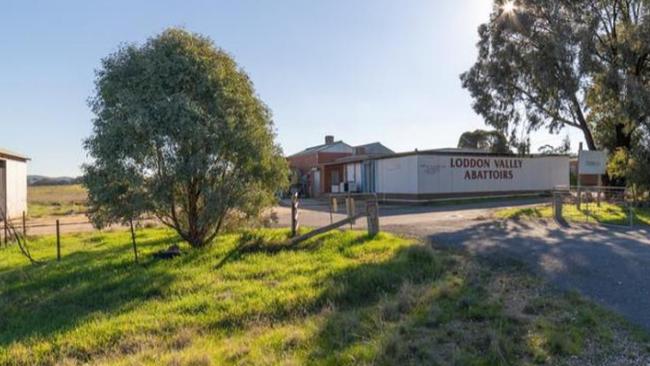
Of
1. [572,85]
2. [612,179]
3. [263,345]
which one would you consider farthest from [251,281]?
[612,179]

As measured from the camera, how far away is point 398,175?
82.6ft

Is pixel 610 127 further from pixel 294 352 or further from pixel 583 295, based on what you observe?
pixel 294 352

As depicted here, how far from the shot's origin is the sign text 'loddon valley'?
25484 millimetres

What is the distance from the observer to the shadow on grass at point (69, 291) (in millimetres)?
5766

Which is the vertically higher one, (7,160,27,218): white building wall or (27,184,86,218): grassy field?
(7,160,27,218): white building wall

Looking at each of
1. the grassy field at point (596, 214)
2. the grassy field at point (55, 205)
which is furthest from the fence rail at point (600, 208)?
the grassy field at point (55, 205)

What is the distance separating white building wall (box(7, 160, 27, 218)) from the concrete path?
1613 centimetres

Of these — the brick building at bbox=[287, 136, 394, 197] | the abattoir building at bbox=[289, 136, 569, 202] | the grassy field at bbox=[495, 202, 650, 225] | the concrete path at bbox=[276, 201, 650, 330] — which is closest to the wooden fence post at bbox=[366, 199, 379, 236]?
the concrete path at bbox=[276, 201, 650, 330]

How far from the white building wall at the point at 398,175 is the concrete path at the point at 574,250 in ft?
31.3

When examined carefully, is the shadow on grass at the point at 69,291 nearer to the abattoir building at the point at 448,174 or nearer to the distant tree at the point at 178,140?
the distant tree at the point at 178,140

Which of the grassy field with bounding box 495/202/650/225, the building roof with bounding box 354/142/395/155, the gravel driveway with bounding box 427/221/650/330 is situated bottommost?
the gravel driveway with bounding box 427/221/650/330

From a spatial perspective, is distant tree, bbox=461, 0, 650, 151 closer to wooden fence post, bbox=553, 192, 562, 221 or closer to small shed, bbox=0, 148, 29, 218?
wooden fence post, bbox=553, 192, 562, 221

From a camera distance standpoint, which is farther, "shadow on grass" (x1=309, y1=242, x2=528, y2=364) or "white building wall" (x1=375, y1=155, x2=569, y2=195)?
"white building wall" (x1=375, y1=155, x2=569, y2=195)

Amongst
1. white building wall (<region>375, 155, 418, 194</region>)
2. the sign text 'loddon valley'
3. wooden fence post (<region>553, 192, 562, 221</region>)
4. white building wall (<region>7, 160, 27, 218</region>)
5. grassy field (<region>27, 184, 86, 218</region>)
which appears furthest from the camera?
the sign text 'loddon valley'
